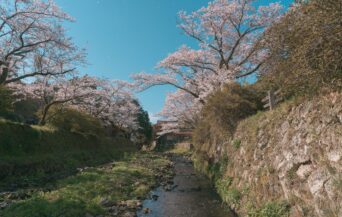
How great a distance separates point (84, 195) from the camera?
35.0 ft

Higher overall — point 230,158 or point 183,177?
point 230,158

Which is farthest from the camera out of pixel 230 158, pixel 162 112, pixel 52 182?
pixel 162 112

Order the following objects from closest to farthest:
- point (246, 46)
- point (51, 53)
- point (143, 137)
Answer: point (51, 53), point (246, 46), point (143, 137)

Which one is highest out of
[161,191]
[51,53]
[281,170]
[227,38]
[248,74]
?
[227,38]

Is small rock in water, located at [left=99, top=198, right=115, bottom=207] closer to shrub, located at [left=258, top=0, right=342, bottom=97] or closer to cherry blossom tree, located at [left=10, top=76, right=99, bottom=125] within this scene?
shrub, located at [left=258, top=0, right=342, bottom=97]

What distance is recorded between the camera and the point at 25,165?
15.3 m

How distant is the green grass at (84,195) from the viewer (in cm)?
818

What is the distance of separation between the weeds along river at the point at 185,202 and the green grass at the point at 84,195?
0.88 meters

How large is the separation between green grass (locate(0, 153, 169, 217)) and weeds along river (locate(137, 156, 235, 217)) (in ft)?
2.89

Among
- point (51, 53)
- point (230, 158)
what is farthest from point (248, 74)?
point (51, 53)

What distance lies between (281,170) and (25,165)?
526 inches

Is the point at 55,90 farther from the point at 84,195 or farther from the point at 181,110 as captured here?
the point at 84,195

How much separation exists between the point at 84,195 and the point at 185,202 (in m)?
3.88

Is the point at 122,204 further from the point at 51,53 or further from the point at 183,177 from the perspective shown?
the point at 51,53
